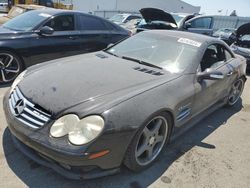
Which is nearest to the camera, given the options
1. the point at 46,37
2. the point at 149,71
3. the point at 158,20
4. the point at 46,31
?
the point at 149,71

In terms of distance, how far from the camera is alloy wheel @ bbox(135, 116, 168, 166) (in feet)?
8.43

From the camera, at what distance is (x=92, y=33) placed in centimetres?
585

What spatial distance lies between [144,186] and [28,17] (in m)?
4.40

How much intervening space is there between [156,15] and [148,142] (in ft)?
23.5

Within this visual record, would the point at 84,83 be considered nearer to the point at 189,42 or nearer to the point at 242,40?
the point at 189,42

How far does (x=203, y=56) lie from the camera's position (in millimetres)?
3480

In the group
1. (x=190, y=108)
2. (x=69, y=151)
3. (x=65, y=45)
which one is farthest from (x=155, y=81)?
(x=65, y=45)

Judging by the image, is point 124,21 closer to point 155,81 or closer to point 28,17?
point 28,17

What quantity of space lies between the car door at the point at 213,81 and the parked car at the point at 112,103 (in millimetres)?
18

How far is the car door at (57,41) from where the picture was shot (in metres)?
4.99

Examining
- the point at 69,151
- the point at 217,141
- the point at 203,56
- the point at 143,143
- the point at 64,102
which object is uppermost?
the point at 203,56

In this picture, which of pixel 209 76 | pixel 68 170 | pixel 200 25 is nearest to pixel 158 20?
pixel 200 25

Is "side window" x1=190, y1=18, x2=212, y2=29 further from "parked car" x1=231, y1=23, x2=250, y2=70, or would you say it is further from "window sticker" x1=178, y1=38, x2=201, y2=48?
"window sticker" x1=178, y1=38, x2=201, y2=48

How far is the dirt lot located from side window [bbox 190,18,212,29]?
6.82 meters
